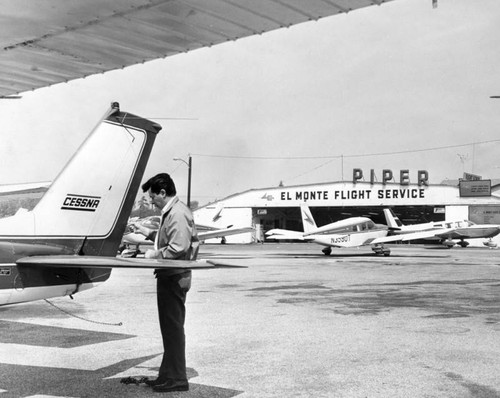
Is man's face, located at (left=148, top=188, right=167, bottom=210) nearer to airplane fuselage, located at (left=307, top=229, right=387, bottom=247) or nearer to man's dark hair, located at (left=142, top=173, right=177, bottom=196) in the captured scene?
man's dark hair, located at (left=142, top=173, right=177, bottom=196)

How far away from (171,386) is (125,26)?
3.58 metres

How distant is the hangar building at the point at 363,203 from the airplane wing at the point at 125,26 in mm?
51576

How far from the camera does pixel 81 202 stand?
18.5 ft

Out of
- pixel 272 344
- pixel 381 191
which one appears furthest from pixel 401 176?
pixel 272 344

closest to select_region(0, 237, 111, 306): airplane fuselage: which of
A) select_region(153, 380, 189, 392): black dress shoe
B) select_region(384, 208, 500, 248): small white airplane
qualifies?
select_region(153, 380, 189, 392): black dress shoe

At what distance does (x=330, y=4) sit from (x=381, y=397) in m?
3.47

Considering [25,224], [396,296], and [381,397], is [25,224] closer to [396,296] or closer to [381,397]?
[381,397]

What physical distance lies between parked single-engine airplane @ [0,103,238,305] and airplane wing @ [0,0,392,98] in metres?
1.00

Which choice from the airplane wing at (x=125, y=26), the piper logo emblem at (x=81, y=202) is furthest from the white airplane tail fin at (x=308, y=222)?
the piper logo emblem at (x=81, y=202)

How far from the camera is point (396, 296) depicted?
1215 cm

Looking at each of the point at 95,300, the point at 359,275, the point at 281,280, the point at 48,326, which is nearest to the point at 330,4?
the point at 48,326

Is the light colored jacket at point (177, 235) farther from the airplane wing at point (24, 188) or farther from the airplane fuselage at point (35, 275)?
the airplane wing at point (24, 188)

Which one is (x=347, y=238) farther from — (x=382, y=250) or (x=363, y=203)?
(x=363, y=203)

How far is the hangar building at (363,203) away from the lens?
60031 mm
